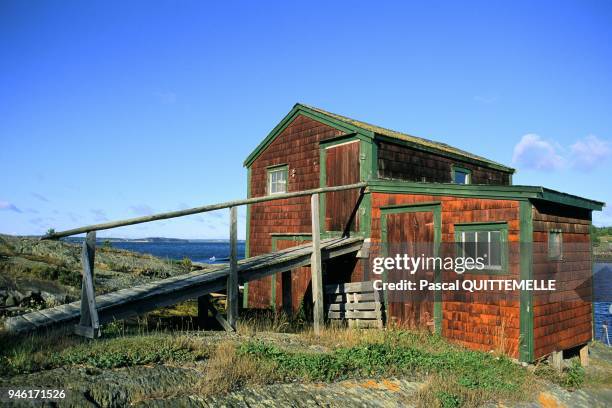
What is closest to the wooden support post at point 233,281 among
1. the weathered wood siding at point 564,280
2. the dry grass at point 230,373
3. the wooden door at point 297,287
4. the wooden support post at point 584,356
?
the dry grass at point 230,373

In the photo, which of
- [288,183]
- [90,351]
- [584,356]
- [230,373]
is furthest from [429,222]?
[90,351]

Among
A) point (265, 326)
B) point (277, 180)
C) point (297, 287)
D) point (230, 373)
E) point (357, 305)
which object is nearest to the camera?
point (230, 373)

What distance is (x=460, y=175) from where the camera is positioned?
15938mm

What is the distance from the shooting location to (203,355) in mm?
7066

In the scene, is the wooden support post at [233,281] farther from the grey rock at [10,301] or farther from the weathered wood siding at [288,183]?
the grey rock at [10,301]

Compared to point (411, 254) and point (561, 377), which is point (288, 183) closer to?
point (411, 254)

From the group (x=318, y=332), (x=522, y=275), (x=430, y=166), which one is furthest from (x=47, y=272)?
(x=522, y=275)

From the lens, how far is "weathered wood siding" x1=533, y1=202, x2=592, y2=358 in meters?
9.81

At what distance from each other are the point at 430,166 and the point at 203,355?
1004 cm

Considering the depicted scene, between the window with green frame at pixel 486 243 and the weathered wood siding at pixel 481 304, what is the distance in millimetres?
114

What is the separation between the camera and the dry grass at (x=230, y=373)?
5863 millimetres

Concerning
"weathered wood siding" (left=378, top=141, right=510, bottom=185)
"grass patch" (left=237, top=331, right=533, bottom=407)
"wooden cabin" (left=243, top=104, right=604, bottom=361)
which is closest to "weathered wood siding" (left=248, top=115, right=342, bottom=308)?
"wooden cabin" (left=243, top=104, right=604, bottom=361)

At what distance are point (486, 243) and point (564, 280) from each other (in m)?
2.71

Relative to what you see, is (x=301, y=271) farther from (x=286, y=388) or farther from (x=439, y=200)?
(x=286, y=388)
